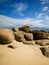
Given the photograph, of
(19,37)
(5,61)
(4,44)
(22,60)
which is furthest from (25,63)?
(19,37)

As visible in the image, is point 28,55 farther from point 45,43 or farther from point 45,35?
point 45,35

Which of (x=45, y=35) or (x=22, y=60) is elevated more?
(x=45, y=35)

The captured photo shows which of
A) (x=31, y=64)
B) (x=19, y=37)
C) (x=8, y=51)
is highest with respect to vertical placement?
(x=19, y=37)

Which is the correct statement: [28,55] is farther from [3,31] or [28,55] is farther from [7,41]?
[3,31]

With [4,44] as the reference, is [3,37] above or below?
above

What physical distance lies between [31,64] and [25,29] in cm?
464

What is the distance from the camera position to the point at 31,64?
360 cm

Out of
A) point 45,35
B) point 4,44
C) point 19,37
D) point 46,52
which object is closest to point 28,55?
point 46,52

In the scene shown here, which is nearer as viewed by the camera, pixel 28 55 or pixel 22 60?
pixel 22 60

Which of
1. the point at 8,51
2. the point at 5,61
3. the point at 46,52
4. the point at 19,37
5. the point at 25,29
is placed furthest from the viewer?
the point at 25,29

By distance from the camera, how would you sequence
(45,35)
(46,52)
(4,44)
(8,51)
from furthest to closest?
(45,35) → (4,44) → (46,52) → (8,51)

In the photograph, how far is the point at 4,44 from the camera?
4941 mm

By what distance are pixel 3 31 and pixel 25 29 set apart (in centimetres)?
310

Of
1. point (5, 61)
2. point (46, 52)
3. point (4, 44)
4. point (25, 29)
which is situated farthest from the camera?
point (25, 29)
